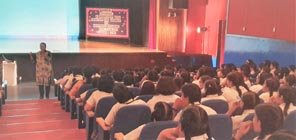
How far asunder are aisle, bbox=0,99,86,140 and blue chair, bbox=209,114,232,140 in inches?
89.1

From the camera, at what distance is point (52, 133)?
15.9 feet

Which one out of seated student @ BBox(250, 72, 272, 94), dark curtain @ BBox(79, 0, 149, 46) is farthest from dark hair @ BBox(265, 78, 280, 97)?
dark curtain @ BBox(79, 0, 149, 46)

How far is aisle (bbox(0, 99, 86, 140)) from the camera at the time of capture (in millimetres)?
4762

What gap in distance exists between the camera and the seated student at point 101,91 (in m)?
4.30

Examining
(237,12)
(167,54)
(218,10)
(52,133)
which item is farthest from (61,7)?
(52,133)

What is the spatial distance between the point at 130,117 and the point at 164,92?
482mm

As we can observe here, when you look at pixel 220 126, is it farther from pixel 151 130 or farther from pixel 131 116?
pixel 131 116

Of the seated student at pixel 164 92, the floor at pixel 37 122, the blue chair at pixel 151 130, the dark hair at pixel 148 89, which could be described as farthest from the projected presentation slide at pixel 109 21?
the blue chair at pixel 151 130

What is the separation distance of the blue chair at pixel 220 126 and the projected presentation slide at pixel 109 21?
1177 centimetres

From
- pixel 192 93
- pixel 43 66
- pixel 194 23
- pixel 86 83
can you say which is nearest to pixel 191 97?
pixel 192 93

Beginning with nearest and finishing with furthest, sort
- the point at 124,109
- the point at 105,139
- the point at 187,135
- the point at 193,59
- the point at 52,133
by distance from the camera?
the point at 187,135, the point at 124,109, the point at 105,139, the point at 52,133, the point at 193,59

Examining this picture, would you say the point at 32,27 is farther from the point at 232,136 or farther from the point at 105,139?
the point at 232,136

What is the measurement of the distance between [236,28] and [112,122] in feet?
28.3

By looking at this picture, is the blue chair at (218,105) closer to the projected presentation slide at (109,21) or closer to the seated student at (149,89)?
the seated student at (149,89)
